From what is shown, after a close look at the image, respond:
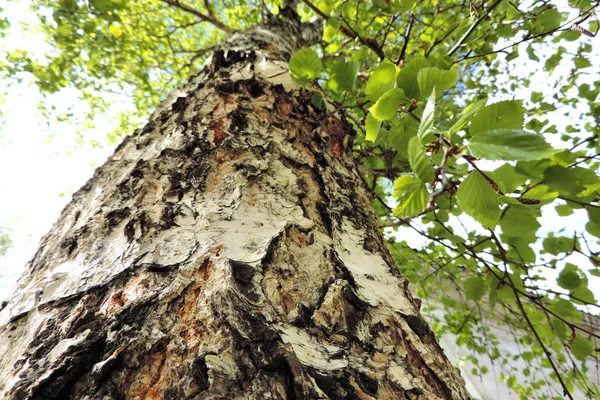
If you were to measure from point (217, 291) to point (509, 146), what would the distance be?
36 centimetres

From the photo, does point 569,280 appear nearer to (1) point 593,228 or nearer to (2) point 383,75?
(1) point 593,228

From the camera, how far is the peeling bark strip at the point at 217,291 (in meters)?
0.35

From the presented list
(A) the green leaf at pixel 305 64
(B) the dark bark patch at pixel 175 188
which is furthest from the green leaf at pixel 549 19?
(B) the dark bark patch at pixel 175 188

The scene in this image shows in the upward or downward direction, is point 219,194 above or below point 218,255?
above

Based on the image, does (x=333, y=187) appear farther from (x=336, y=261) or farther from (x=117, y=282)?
(x=117, y=282)

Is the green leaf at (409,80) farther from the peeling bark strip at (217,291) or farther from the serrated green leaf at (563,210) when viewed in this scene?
the serrated green leaf at (563,210)

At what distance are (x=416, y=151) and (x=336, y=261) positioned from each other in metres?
0.23

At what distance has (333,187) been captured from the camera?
2.51 feet

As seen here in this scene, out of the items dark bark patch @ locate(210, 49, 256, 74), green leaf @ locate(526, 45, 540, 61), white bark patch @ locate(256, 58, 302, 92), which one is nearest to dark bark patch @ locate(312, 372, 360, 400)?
white bark patch @ locate(256, 58, 302, 92)

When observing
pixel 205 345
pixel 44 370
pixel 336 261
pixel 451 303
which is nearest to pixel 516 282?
pixel 451 303

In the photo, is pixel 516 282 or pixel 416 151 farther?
pixel 516 282

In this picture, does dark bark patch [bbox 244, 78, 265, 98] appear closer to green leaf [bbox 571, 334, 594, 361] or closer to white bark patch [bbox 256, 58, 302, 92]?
white bark patch [bbox 256, 58, 302, 92]

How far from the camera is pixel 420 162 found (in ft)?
1.30

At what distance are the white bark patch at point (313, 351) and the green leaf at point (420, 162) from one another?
0.24 m
